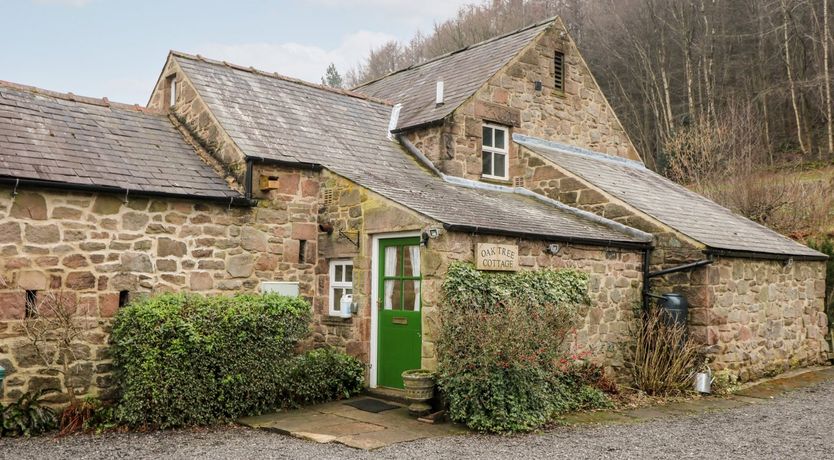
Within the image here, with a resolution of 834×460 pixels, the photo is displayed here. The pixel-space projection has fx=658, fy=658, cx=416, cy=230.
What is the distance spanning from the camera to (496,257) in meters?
9.00

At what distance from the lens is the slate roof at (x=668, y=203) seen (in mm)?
11766

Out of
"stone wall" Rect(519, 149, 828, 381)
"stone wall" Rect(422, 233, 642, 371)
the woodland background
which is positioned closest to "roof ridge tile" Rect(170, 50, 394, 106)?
"stone wall" Rect(519, 149, 828, 381)

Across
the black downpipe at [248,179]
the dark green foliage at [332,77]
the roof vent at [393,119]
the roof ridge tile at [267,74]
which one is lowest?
the black downpipe at [248,179]

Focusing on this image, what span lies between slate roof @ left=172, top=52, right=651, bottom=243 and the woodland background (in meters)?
14.5

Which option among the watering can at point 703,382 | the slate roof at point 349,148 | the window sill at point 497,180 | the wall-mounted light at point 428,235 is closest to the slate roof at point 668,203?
the window sill at point 497,180

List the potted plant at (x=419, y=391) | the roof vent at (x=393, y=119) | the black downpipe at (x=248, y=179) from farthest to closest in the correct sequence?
the roof vent at (x=393, y=119)
the black downpipe at (x=248, y=179)
the potted plant at (x=419, y=391)

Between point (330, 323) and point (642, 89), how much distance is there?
82.3ft

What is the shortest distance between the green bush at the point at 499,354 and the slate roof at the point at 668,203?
12.7ft

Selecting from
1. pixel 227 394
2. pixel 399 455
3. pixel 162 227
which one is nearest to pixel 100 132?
pixel 162 227

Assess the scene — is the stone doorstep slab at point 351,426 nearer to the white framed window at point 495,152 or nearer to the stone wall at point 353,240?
the stone wall at point 353,240

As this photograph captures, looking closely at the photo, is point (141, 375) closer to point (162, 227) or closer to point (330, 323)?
point (162, 227)

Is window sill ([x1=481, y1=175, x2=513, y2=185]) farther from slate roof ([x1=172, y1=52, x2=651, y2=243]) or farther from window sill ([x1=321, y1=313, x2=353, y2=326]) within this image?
window sill ([x1=321, y1=313, x2=353, y2=326])

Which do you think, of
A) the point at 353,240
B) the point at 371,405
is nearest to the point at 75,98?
the point at 353,240

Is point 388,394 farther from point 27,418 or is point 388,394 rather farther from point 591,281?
point 27,418
